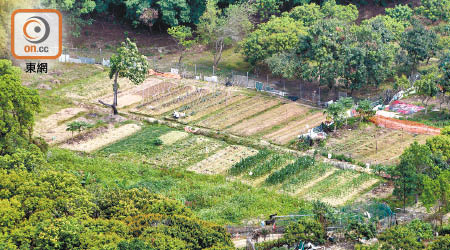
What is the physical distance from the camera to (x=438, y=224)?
184 feet

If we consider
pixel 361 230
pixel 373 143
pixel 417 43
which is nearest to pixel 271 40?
pixel 417 43

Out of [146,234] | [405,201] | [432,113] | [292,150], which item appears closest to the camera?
[146,234]

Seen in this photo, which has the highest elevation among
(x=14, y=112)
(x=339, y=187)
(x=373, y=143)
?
(x=14, y=112)

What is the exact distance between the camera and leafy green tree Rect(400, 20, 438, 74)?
8206 centimetres

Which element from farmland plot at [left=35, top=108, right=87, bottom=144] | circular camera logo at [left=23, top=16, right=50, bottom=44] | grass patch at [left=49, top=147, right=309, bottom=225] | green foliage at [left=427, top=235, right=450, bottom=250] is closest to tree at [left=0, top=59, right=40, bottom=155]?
grass patch at [left=49, top=147, right=309, bottom=225]

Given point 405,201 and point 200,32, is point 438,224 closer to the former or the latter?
point 405,201

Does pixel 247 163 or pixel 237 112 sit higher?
pixel 237 112

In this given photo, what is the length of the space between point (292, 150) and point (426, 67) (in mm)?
25606

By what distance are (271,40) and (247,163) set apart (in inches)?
867

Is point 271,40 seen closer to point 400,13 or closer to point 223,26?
point 223,26

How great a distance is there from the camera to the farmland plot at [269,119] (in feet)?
238

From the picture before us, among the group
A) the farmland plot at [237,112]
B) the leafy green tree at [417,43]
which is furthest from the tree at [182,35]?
the leafy green tree at [417,43]

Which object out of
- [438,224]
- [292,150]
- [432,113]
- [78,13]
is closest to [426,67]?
[432,113]

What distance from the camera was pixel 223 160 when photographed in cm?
6694
